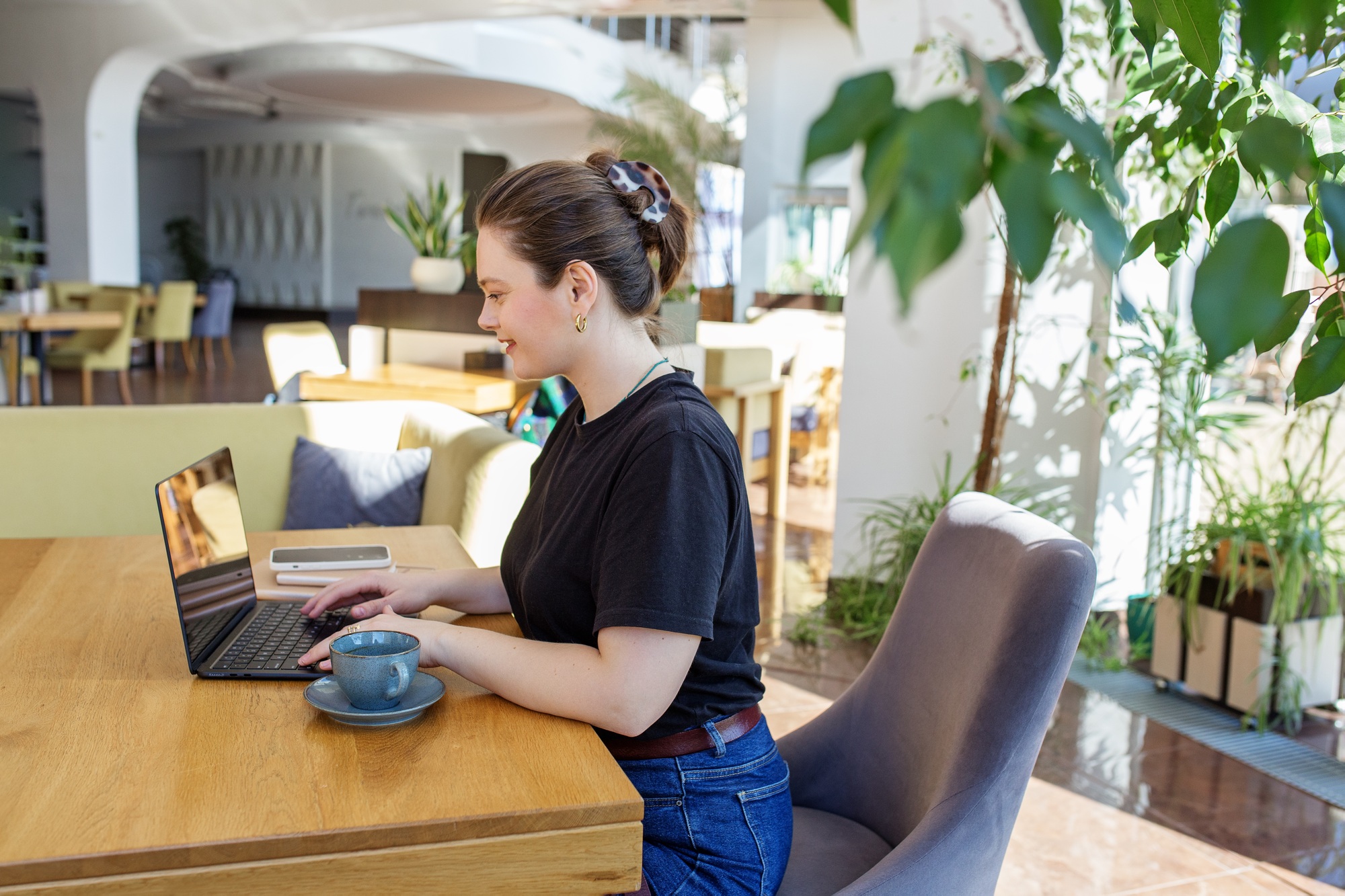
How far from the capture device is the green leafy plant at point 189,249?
688 inches

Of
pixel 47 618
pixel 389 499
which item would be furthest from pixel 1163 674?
pixel 47 618

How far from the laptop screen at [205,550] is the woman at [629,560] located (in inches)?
4.8

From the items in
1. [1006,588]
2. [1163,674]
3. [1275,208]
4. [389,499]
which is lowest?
[1163,674]

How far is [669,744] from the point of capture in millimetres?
1263

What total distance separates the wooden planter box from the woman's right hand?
262 centimetres

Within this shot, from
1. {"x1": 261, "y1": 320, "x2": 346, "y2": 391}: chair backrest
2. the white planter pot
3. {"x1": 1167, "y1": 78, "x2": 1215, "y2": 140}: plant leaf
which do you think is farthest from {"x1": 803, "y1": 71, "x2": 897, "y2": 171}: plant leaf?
{"x1": 261, "y1": 320, "x2": 346, "y2": 391}: chair backrest

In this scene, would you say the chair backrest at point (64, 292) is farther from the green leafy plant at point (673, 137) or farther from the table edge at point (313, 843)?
the table edge at point (313, 843)

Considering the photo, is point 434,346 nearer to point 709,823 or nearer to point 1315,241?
point 709,823

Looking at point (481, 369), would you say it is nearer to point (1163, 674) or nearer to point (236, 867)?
point (1163, 674)

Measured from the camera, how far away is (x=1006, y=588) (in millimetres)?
1288

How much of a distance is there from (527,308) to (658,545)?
1.26 ft

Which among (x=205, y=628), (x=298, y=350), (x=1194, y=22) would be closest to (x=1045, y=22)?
(x=1194, y=22)

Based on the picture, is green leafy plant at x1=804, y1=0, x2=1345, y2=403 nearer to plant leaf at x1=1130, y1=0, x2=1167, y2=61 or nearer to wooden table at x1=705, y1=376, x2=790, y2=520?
plant leaf at x1=1130, y1=0, x2=1167, y2=61

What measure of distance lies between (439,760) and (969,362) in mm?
3135
